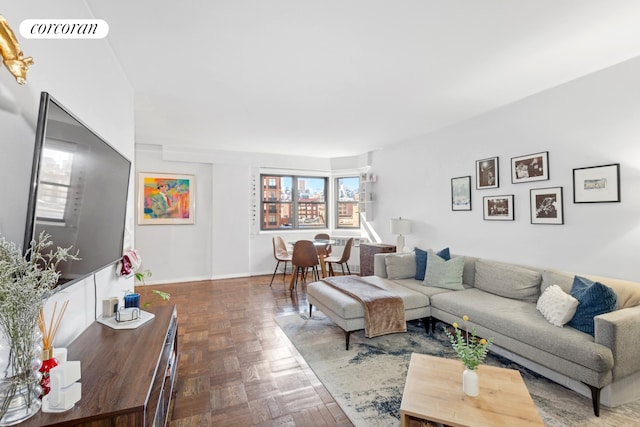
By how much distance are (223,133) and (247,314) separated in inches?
109

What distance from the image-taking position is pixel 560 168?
9.93ft

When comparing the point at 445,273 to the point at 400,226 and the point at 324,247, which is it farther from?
the point at 324,247

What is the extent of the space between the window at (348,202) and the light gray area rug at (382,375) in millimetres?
3601

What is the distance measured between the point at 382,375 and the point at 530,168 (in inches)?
107

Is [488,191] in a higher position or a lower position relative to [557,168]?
lower

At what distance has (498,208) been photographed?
3.65 m

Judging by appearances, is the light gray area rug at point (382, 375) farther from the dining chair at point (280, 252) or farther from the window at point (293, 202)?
the window at point (293, 202)

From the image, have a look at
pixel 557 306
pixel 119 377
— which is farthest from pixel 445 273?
pixel 119 377

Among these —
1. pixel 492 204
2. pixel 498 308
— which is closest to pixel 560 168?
pixel 492 204

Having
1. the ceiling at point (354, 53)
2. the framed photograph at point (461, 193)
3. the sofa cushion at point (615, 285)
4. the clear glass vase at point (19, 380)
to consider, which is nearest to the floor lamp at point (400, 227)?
the framed photograph at point (461, 193)

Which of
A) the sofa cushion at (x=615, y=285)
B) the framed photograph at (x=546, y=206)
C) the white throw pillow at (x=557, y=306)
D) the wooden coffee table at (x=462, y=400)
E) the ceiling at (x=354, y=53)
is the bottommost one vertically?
the wooden coffee table at (x=462, y=400)

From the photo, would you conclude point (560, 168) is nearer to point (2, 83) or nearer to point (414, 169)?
point (414, 169)

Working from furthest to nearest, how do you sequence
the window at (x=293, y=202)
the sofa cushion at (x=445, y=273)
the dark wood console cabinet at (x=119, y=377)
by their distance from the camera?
the window at (x=293, y=202) < the sofa cushion at (x=445, y=273) < the dark wood console cabinet at (x=119, y=377)

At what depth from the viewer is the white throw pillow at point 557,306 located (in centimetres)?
227
